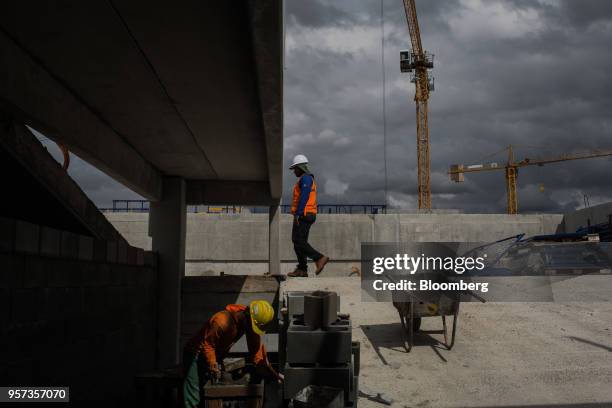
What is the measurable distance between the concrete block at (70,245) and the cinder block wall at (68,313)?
1cm

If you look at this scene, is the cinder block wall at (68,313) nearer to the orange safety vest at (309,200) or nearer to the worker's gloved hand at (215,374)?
the worker's gloved hand at (215,374)

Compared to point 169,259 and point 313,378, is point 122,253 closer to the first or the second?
point 169,259

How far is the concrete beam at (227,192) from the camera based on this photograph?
42.9 feet

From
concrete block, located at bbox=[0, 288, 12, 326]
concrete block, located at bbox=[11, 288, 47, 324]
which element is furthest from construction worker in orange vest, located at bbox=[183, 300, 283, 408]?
concrete block, located at bbox=[0, 288, 12, 326]

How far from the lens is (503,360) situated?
9.44 meters

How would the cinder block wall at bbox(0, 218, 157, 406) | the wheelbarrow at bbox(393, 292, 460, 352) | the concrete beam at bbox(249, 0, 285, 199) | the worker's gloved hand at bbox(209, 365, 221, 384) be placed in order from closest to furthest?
the concrete beam at bbox(249, 0, 285, 199) < the cinder block wall at bbox(0, 218, 157, 406) < the worker's gloved hand at bbox(209, 365, 221, 384) < the wheelbarrow at bbox(393, 292, 460, 352)

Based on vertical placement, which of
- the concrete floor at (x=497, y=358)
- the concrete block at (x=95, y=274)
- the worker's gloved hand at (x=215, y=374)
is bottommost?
the concrete floor at (x=497, y=358)

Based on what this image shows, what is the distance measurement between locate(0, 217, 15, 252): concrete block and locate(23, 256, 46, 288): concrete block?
41 cm

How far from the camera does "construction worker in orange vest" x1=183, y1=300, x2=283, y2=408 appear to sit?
5.71m

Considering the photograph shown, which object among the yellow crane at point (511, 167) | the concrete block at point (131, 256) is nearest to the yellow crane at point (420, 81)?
the yellow crane at point (511, 167)

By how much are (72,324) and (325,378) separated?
3.29 m

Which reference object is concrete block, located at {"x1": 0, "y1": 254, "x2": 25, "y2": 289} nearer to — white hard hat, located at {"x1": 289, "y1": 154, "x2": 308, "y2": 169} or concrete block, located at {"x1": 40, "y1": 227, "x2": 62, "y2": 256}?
concrete block, located at {"x1": 40, "y1": 227, "x2": 62, "y2": 256}

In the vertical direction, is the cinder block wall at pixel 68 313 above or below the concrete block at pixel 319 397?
above

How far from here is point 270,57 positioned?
15.5 ft
